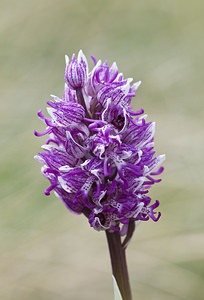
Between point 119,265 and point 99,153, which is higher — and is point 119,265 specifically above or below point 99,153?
below

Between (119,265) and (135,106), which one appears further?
(135,106)

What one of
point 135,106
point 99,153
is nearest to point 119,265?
point 99,153

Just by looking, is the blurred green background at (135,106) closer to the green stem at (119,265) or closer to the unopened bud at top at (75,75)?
the green stem at (119,265)

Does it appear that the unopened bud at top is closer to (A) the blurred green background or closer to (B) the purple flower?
(B) the purple flower

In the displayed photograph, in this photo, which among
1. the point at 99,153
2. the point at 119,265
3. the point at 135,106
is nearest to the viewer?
the point at 99,153

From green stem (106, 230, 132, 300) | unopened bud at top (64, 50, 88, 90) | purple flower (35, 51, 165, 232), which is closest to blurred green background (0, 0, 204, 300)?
green stem (106, 230, 132, 300)

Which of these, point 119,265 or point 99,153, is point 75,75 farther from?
point 119,265
